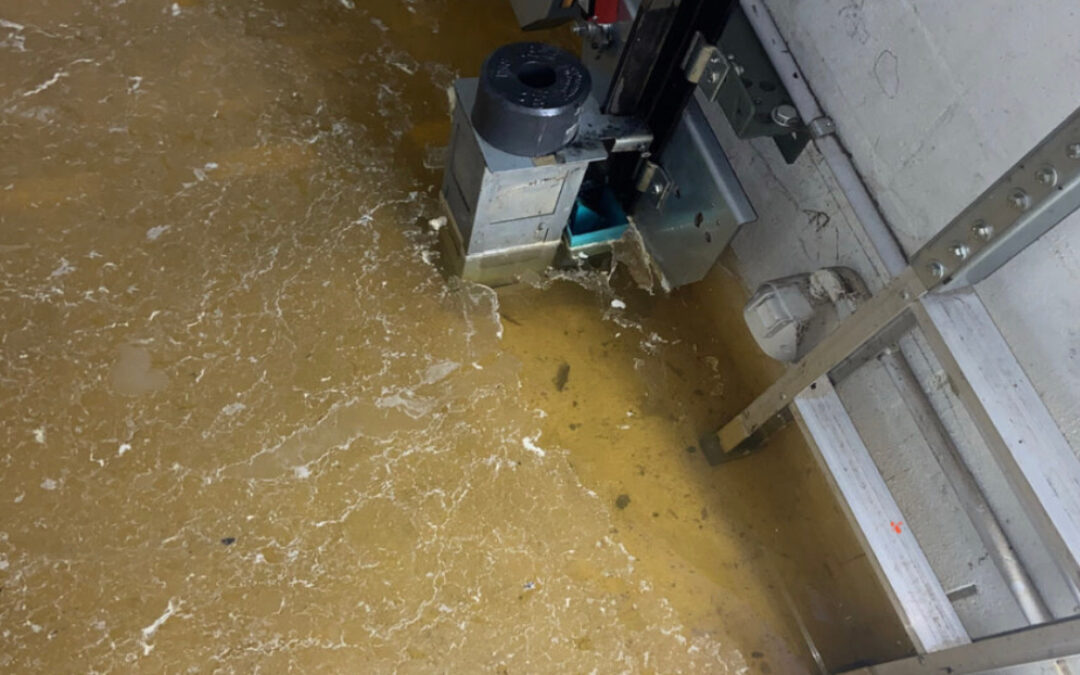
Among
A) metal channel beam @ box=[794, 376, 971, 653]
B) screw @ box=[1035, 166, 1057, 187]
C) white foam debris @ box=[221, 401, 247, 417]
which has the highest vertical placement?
screw @ box=[1035, 166, 1057, 187]

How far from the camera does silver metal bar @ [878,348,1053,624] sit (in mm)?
1323

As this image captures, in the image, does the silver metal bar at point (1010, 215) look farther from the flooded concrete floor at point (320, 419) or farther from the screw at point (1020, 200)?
the flooded concrete floor at point (320, 419)

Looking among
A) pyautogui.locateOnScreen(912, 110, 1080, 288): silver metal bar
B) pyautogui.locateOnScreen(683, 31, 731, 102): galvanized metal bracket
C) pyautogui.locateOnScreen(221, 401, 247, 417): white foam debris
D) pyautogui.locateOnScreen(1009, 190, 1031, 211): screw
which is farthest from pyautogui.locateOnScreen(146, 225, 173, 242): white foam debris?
pyautogui.locateOnScreen(1009, 190, 1031, 211): screw

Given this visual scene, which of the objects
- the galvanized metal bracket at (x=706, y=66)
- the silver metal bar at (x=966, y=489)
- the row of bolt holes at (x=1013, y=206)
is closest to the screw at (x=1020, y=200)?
the row of bolt holes at (x=1013, y=206)

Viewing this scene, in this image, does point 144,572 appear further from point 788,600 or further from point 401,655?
point 788,600

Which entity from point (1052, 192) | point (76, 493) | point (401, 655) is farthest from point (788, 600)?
point (76, 493)

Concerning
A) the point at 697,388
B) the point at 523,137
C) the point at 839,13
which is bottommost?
the point at 697,388

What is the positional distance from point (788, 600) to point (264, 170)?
1462 millimetres

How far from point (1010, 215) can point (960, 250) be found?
0.28ft

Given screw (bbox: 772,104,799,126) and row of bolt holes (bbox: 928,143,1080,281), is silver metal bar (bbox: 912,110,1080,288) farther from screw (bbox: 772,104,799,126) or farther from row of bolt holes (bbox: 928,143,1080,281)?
screw (bbox: 772,104,799,126)

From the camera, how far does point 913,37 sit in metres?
1.36

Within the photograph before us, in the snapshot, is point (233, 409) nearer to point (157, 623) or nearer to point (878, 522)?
point (157, 623)

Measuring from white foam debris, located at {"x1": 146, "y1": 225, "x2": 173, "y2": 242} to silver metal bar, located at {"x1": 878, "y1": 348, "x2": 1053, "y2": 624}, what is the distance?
58.0 inches

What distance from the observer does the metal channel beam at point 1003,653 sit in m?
1.10
